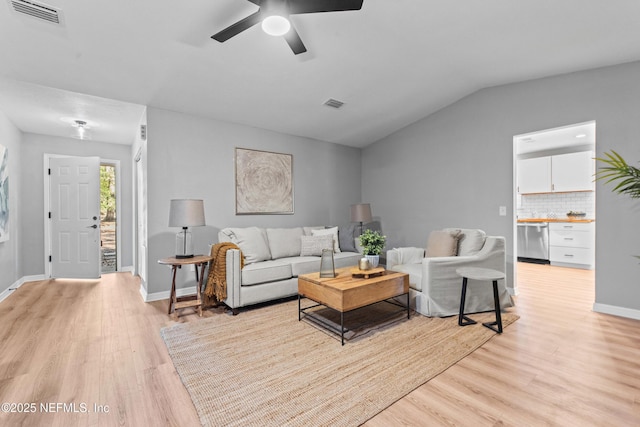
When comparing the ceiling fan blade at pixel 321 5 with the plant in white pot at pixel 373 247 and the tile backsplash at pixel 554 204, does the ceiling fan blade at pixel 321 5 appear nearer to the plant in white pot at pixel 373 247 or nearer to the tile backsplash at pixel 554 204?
the plant in white pot at pixel 373 247

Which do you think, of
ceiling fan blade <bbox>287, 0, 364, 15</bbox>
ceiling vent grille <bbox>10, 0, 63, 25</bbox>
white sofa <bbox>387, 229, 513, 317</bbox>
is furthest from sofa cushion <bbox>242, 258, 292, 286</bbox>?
ceiling vent grille <bbox>10, 0, 63, 25</bbox>

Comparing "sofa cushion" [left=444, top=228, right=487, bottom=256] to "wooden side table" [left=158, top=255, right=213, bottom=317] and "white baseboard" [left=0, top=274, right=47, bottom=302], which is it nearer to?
"wooden side table" [left=158, top=255, right=213, bottom=317]

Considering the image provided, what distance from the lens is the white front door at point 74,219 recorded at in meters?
4.93

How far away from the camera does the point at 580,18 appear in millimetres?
2510

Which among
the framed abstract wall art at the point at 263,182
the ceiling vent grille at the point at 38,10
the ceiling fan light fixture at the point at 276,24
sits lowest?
the framed abstract wall art at the point at 263,182

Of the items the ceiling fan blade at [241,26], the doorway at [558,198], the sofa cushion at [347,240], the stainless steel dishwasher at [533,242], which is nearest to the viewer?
the ceiling fan blade at [241,26]

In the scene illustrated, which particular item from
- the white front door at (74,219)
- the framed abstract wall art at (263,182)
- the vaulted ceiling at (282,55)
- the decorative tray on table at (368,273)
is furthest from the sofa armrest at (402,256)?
the white front door at (74,219)

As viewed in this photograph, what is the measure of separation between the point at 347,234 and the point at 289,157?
5.29 feet

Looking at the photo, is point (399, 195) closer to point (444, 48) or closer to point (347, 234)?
point (347, 234)

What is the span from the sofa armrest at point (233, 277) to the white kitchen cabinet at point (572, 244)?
19.4 feet

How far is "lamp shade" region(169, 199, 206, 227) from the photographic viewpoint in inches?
127

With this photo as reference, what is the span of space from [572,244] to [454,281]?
3981mm

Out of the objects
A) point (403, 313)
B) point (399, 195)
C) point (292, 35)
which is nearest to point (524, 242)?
point (399, 195)

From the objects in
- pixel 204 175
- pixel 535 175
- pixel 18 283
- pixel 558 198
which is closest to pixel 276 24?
pixel 204 175
